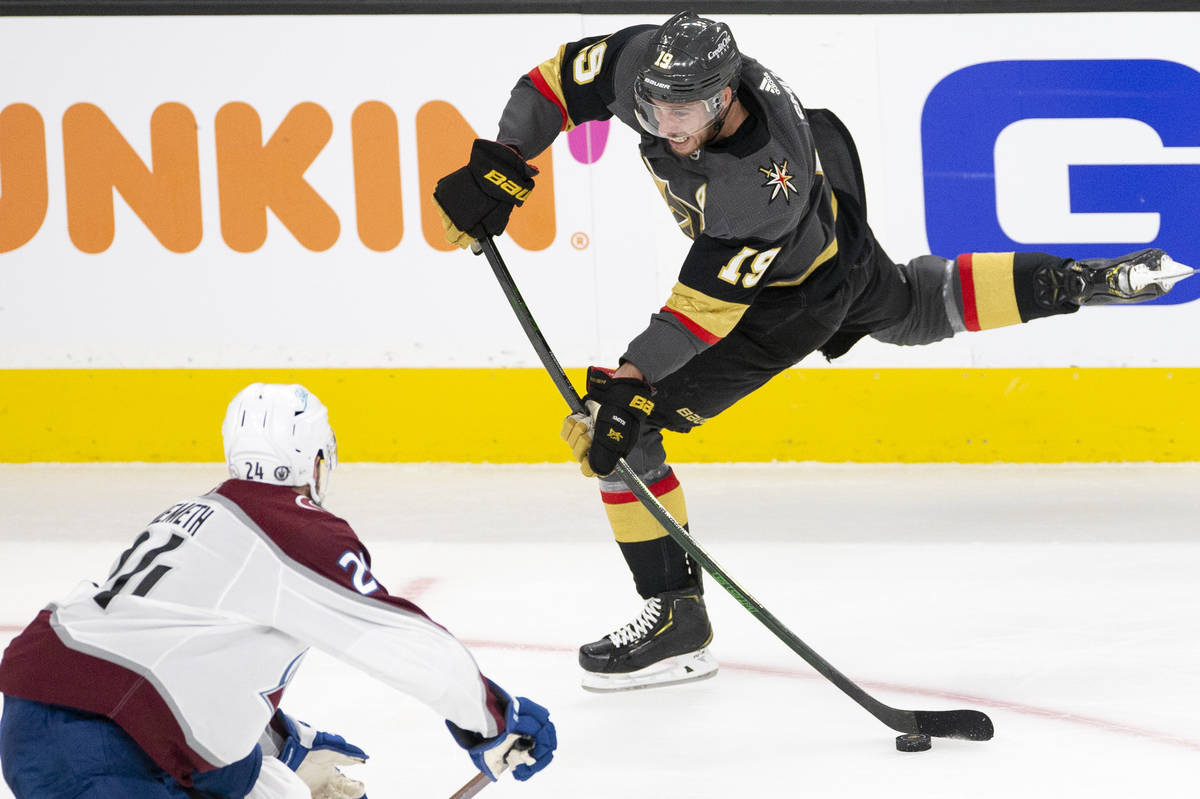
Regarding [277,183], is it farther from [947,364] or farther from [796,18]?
[947,364]

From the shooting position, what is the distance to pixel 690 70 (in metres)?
2.42

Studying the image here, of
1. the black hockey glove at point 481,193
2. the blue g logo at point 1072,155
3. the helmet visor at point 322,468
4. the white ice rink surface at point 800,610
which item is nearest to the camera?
the helmet visor at point 322,468

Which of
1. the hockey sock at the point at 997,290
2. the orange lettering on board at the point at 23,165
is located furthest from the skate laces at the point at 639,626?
the orange lettering on board at the point at 23,165

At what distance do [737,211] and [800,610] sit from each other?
42.2 inches

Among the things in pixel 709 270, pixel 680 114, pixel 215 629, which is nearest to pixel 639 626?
pixel 709 270

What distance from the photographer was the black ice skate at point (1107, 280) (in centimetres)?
296

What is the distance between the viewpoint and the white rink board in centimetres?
454

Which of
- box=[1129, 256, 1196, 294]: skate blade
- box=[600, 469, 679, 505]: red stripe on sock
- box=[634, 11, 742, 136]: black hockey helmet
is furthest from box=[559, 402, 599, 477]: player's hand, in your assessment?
box=[1129, 256, 1196, 294]: skate blade

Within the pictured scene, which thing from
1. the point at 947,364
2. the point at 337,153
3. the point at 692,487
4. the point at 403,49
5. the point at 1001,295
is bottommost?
the point at 692,487

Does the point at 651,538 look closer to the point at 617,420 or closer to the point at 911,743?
the point at 617,420

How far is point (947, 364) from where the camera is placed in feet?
14.9

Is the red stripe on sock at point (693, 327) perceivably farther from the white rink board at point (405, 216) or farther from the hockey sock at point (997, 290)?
the white rink board at point (405, 216)

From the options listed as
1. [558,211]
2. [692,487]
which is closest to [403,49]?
[558,211]

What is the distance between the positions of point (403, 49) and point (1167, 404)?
2563 millimetres
